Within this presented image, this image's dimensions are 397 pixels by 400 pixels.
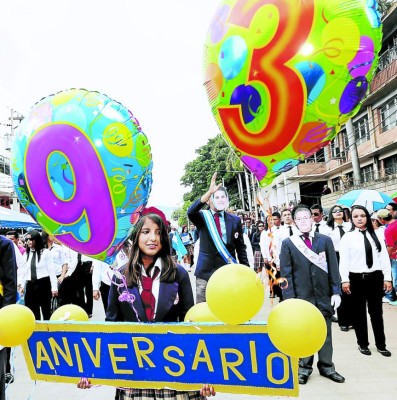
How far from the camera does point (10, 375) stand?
12.7ft

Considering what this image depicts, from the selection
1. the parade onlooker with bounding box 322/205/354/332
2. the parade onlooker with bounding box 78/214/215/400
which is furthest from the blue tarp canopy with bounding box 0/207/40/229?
the parade onlooker with bounding box 78/214/215/400

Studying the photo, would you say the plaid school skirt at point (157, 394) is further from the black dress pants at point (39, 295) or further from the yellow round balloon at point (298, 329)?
the black dress pants at point (39, 295)

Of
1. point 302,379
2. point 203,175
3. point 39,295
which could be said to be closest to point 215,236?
point 302,379

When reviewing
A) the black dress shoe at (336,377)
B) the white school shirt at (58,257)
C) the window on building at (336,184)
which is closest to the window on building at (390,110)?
the window on building at (336,184)

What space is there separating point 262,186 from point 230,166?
1276 inches

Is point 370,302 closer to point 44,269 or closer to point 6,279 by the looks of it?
point 6,279

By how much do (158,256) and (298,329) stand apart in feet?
2.89

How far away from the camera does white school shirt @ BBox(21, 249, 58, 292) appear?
5.32m

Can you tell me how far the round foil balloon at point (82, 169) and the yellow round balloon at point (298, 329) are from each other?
1.09 meters

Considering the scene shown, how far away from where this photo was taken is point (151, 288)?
6.79 ft

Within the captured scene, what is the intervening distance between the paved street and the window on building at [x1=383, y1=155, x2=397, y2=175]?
52.0ft

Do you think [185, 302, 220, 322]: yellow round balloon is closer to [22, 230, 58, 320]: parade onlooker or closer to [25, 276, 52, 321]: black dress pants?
[22, 230, 58, 320]: parade onlooker

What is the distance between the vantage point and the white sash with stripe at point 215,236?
13.4 ft

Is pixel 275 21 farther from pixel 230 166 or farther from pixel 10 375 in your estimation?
pixel 230 166
